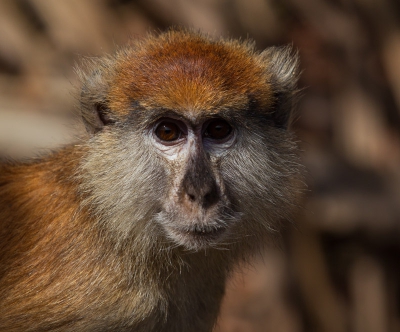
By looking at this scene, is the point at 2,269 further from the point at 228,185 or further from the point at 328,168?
the point at 328,168

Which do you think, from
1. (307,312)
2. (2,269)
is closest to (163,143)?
(2,269)

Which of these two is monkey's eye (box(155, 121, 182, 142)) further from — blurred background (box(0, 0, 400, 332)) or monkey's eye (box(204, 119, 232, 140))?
blurred background (box(0, 0, 400, 332))

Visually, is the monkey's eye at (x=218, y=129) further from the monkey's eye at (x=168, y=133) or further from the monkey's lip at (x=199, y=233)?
the monkey's lip at (x=199, y=233)

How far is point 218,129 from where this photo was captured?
4.14 meters

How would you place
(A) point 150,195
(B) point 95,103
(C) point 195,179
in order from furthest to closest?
(B) point 95,103
(A) point 150,195
(C) point 195,179

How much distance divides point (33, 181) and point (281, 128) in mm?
1770

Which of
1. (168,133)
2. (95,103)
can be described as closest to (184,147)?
(168,133)

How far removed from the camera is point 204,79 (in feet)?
13.4

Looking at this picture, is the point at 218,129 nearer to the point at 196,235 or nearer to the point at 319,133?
the point at 196,235

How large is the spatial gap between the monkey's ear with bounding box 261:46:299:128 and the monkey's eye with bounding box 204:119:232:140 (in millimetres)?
458

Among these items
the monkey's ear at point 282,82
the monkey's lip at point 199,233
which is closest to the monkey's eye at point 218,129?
the monkey's ear at point 282,82

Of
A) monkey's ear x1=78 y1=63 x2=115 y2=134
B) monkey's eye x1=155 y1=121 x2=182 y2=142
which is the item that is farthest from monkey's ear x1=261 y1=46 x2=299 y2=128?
monkey's ear x1=78 y1=63 x2=115 y2=134

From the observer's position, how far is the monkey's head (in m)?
3.98

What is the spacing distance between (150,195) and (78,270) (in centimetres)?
67
